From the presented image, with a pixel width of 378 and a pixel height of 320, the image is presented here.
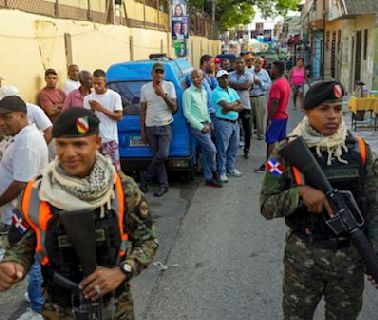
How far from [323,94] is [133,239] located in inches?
47.7

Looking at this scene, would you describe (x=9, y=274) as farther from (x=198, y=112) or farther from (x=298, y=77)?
(x=298, y=77)

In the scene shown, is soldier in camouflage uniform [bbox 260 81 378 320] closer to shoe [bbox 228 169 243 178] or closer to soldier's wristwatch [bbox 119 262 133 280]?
soldier's wristwatch [bbox 119 262 133 280]

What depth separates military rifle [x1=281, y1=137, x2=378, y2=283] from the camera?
2494 mm

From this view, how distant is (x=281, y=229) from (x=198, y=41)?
27.9 m

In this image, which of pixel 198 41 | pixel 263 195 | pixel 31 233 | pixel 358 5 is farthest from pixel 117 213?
pixel 198 41

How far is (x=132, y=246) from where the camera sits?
2.42 metres

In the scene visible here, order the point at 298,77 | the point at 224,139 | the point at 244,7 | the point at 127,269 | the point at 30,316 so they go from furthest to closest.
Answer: the point at 244,7, the point at 298,77, the point at 224,139, the point at 30,316, the point at 127,269

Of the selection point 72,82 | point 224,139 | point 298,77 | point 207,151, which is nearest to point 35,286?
point 207,151

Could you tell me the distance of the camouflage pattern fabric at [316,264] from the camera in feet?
8.75

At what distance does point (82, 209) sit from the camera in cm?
212

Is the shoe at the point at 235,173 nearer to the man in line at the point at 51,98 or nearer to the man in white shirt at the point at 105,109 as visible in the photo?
the man in white shirt at the point at 105,109

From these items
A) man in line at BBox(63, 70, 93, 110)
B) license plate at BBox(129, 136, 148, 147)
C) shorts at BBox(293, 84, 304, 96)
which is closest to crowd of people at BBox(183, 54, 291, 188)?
license plate at BBox(129, 136, 148, 147)

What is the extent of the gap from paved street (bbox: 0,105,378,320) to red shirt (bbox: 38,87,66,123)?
87.8 inches

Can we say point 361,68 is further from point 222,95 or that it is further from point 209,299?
point 209,299
